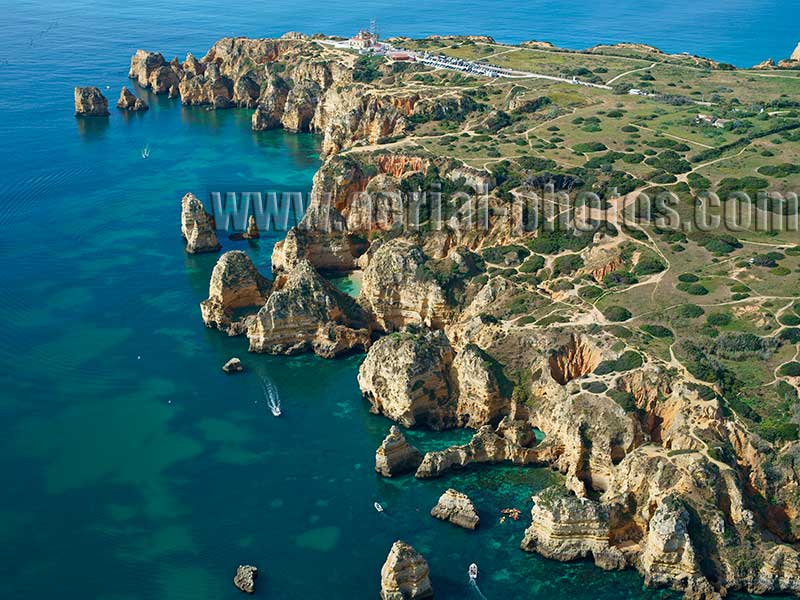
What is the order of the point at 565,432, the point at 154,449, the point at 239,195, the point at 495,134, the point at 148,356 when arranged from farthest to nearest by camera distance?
the point at 239,195, the point at 495,134, the point at 148,356, the point at 154,449, the point at 565,432

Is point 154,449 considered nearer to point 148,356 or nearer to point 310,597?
point 148,356

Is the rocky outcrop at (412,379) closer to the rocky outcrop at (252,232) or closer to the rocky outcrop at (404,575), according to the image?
the rocky outcrop at (404,575)

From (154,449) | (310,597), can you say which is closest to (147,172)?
(154,449)

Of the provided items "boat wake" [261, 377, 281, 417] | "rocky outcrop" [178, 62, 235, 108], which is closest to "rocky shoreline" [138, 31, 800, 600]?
"boat wake" [261, 377, 281, 417]

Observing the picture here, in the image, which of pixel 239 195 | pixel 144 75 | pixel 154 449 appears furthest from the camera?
pixel 144 75

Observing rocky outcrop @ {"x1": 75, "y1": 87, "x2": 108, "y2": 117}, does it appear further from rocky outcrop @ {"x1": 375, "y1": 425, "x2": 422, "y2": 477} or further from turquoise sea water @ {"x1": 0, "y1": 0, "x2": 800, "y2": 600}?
rocky outcrop @ {"x1": 375, "y1": 425, "x2": 422, "y2": 477}

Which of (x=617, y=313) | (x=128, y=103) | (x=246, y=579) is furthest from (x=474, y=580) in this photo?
(x=128, y=103)

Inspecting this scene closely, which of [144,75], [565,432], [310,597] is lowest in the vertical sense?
[310,597]

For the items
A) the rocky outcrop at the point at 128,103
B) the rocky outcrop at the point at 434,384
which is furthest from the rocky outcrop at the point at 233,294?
the rocky outcrop at the point at 128,103
